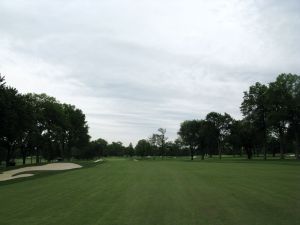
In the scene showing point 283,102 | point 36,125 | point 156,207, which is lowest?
point 156,207

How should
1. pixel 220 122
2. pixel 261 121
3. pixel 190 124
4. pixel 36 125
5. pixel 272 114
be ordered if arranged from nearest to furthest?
pixel 272 114, pixel 36 125, pixel 261 121, pixel 220 122, pixel 190 124

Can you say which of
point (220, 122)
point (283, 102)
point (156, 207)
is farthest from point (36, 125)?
point (156, 207)

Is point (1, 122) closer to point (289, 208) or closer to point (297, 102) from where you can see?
point (289, 208)

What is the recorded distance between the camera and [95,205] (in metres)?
13.5

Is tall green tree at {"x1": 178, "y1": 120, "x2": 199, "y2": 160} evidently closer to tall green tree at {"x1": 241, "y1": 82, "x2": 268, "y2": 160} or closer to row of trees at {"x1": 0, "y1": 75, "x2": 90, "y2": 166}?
row of trees at {"x1": 0, "y1": 75, "x2": 90, "y2": 166}

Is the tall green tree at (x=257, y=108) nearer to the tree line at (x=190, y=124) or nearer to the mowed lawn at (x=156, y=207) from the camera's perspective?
the tree line at (x=190, y=124)

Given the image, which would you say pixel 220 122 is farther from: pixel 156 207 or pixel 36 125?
pixel 156 207

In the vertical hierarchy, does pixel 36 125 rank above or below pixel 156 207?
above

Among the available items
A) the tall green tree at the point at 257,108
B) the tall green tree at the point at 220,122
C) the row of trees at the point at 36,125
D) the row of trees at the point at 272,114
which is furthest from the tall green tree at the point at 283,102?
the row of trees at the point at 36,125

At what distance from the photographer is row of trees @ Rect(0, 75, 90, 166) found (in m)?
47.1

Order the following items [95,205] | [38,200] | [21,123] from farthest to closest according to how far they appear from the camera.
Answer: [21,123], [38,200], [95,205]

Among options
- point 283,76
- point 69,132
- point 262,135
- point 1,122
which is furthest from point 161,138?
point 1,122

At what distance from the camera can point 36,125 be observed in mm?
78125

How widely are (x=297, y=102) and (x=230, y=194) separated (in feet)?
200
